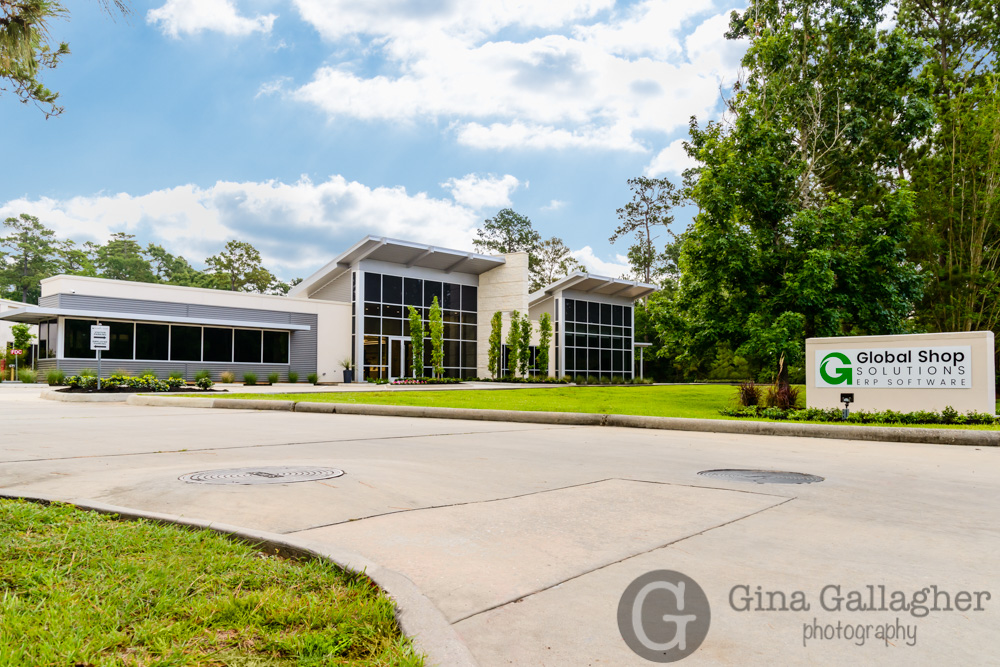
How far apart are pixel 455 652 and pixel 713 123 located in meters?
30.7

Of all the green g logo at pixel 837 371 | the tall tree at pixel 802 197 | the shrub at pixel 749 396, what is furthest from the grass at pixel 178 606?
the tall tree at pixel 802 197

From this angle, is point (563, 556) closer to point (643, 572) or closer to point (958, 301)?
point (643, 572)

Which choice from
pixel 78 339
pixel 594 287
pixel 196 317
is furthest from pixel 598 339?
pixel 78 339

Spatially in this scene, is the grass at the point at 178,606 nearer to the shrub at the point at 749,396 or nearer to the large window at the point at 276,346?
the shrub at the point at 749,396

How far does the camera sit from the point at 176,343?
3650 cm

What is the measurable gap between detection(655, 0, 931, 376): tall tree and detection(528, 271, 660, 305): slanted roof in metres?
19.7

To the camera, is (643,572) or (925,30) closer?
(643,572)

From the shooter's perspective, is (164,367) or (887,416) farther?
(164,367)

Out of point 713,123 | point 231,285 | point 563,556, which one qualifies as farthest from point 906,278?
point 231,285

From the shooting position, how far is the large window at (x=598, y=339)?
5162 centimetres

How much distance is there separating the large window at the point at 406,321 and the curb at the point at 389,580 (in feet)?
120

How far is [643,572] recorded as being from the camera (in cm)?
396

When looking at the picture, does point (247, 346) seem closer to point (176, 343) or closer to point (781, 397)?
point (176, 343)

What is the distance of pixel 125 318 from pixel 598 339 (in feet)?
108
